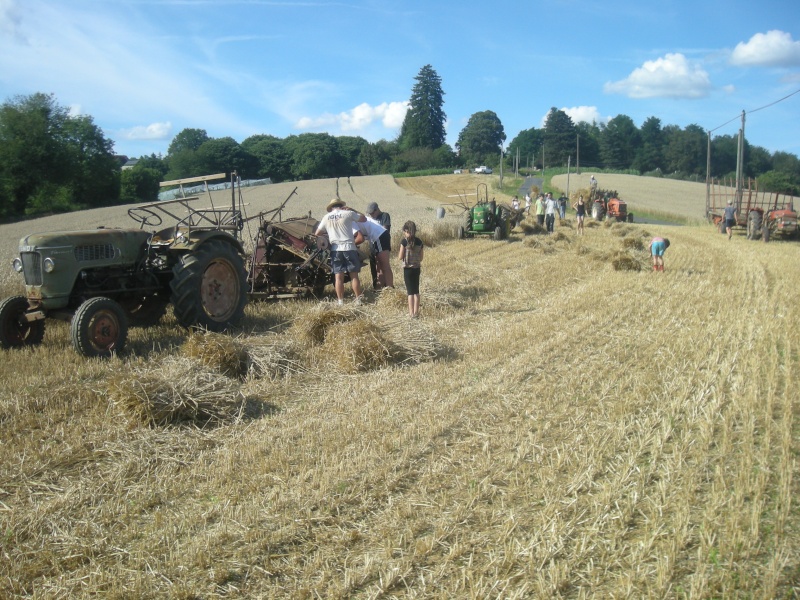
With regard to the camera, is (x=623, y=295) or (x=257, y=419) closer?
(x=257, y=419)

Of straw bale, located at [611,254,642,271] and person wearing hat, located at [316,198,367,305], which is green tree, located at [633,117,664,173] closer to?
straw bale, located at [611,254,642,271]

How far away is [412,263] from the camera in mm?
7992

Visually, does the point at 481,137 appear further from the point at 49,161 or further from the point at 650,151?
the point at 49,161

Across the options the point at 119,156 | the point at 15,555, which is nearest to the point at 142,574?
the point at 15,555

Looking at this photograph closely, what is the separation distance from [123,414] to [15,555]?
5.67ft

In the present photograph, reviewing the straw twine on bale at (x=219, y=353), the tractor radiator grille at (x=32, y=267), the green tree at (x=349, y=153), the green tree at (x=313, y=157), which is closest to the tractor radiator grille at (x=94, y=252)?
the tractor radiator grille at (x=32, y=267)

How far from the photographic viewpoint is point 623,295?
9.96 m

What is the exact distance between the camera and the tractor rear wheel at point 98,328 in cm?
590

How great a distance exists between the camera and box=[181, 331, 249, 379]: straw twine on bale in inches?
225

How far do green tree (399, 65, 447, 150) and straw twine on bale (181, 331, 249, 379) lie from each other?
331 feet

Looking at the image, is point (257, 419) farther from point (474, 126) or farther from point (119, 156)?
point (474, 126)

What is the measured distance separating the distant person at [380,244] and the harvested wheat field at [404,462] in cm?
202

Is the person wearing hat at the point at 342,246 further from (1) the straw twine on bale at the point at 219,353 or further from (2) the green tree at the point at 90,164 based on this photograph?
(2) the green tree at the point at 90,164

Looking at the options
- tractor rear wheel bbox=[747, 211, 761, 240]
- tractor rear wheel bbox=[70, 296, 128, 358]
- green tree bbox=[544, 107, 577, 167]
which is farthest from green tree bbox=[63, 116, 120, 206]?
green tree bbox=[544, 107, 577, 167]
